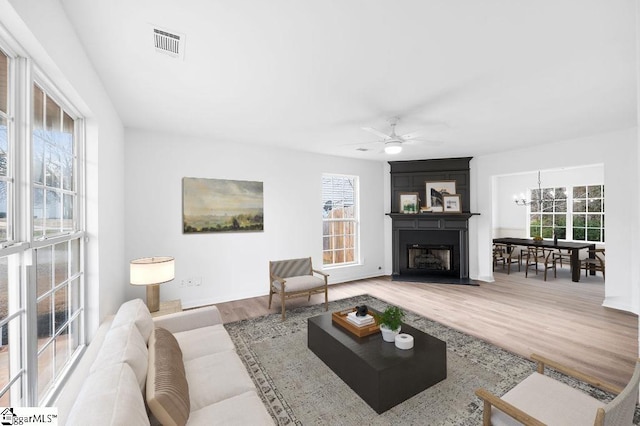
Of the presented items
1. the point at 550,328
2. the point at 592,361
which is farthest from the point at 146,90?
the point at 550,328

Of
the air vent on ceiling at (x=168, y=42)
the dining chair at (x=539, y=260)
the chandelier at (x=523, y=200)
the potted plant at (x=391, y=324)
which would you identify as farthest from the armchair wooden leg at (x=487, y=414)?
the chandelier at (x=523, y=200)

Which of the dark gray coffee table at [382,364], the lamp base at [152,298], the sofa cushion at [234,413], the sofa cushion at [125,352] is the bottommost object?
the dark gray coffee table at [382,364]

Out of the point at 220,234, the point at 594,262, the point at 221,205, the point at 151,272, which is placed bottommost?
the point at 594,262

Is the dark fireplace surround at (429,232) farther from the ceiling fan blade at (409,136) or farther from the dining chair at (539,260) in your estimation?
the ceiling fan blade at (409,136)

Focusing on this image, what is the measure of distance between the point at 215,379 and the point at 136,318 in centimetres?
77

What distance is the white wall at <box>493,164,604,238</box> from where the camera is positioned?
25.2 feet

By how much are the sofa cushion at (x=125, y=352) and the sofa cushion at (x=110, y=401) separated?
95 mm

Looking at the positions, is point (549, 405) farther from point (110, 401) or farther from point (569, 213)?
point (569, 213)

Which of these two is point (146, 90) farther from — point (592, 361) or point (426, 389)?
point (592, 361)

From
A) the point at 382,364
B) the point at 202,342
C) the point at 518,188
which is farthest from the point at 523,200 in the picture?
the point at 202,342

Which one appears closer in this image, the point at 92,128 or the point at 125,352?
the point at 125,352

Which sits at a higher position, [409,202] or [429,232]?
[409,202]

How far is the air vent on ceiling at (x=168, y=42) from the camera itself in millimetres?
1854

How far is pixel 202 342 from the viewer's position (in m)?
2.32
